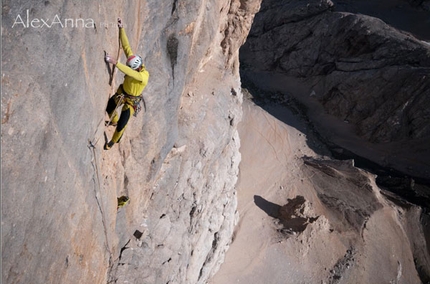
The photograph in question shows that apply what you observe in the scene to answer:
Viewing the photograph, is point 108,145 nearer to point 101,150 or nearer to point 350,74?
point 101,150

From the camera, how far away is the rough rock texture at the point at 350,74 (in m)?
19.9

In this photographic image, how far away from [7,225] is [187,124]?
640 cm

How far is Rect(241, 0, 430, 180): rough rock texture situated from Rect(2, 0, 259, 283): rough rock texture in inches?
553

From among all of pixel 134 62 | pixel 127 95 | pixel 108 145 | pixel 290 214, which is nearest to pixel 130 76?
pixel 134 62

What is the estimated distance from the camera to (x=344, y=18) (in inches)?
930

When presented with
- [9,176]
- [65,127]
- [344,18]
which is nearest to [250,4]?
[65,127]

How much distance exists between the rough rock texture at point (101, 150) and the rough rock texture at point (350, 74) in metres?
14.0

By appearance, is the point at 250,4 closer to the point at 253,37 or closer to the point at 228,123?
the point at 228,123

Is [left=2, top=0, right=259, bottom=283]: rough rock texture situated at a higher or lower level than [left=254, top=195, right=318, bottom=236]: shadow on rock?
higher

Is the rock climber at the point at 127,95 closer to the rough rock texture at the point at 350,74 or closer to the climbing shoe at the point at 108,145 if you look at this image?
the climbing shoe at the point at 108,145

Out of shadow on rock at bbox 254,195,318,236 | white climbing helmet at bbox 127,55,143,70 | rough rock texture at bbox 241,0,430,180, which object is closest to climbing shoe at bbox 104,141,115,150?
white climbing helmet at bbox 127,55,143,70

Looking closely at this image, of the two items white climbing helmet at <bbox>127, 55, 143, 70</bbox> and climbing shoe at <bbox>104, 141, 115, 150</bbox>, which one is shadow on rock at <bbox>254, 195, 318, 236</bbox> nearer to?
climbing shoe at <bbox>104, 141, 115, 150</bbox>

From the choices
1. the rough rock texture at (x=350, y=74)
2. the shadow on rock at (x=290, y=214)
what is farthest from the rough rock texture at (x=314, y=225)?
the rough rock texture at (x=350, y=74)

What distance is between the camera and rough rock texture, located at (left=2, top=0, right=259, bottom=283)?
3639mm
